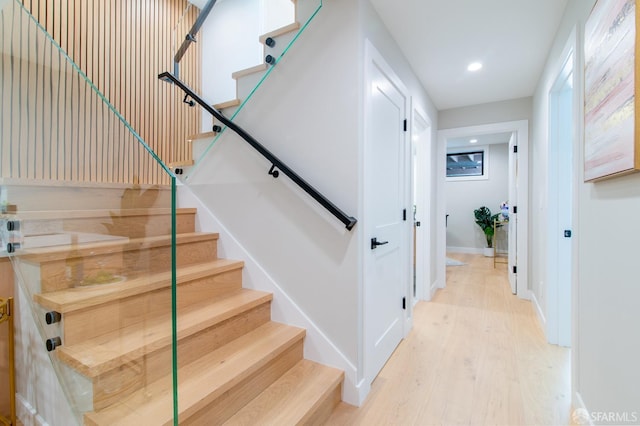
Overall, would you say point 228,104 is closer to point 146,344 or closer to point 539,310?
point 146,344

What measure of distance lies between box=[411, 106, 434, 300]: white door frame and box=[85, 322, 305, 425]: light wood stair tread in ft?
7.06

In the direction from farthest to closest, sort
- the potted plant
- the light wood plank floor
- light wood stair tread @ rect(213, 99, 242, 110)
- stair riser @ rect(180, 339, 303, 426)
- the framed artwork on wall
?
the potted plant → light wood stair tread @ rect(213, 99, 242, 110) → the light wood plank floor → stair riser @ rect(180, 339, 303, 426) → the framed artwork on wall

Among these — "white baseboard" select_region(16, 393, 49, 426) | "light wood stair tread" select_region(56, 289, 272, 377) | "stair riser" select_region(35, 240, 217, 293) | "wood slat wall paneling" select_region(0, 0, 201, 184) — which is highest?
"wood slat wall paneling" select_region(0, 0, 201, 184)

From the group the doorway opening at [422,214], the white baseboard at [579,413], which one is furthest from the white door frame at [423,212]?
the white baseboard at [579,413]

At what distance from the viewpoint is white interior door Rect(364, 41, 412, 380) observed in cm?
185

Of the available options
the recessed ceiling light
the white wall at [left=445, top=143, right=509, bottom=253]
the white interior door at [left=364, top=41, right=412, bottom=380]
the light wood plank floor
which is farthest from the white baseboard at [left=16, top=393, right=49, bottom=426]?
the white wall at [left=445, top=143, right=509, bottom=253]

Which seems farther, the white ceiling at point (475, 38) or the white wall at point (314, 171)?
the white ceiling at point (475, 38)

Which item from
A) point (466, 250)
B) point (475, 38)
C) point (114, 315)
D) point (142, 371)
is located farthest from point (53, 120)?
point (466, 250)

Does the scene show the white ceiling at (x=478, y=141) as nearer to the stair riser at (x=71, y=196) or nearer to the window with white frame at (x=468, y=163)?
the window with white frame at (x=468, y=163)

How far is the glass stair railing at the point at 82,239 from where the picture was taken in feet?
3.85

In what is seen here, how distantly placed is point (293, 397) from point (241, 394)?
0.27m

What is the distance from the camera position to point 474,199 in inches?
269

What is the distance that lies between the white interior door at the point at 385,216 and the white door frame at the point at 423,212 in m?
0.99

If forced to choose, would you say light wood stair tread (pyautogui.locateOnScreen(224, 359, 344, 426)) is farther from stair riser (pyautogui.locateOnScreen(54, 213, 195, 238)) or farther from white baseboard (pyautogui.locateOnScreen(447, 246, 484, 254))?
white baseboard (pyautogui.locateOnScreen(447, 246, 484, 254))
